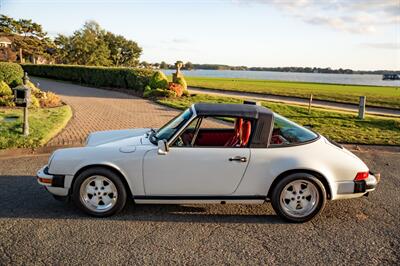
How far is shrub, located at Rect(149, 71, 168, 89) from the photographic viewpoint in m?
19.4

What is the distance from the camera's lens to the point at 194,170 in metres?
4.36

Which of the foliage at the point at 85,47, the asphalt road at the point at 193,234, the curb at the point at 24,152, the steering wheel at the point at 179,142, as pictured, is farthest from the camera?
the foliage at the point at 85,47

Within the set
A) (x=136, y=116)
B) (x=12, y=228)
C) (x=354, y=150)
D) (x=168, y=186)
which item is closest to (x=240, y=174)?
(x=168, y=186)

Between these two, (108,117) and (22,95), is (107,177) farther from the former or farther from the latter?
(108,117)

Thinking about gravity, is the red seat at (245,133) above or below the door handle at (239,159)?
above

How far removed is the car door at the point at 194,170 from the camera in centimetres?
434

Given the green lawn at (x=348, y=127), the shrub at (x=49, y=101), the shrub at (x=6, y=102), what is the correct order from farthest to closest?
1. the shrub at (x=49, y=101)
2. the shrub at (x=6, y=102)
3. the green lawn at (x=348, y=127)

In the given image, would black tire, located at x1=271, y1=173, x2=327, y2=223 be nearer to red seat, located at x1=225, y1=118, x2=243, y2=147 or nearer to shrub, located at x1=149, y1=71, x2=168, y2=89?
red seat, located at x1=225, y1=118, x2=243, y2=147

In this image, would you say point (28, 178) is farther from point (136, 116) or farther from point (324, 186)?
point (136, 116)

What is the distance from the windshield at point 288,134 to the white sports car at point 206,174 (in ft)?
0.29

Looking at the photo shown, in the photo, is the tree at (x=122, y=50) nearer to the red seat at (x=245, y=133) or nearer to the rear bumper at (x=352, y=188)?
the red seat at (x=245, y=133)

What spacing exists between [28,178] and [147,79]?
15057 mm

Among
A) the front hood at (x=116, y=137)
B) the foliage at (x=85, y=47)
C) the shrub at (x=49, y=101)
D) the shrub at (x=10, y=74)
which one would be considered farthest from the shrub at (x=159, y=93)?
the foliage at (x=85, y=47)

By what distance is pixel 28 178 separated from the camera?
594cm
